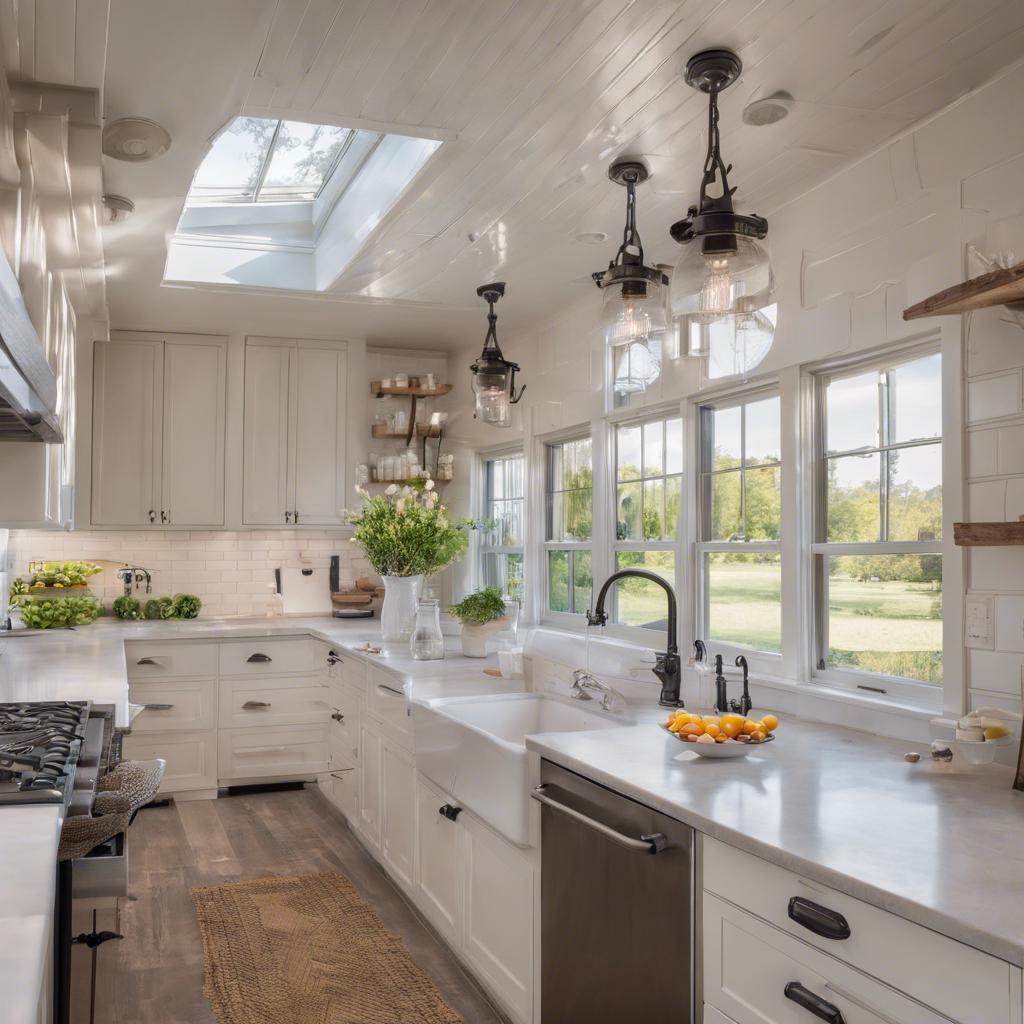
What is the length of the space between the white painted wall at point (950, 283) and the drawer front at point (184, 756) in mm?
3563

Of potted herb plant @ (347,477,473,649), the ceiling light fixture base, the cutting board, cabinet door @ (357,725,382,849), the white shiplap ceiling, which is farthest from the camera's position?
the cutting board

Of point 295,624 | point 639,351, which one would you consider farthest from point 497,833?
point 295,624

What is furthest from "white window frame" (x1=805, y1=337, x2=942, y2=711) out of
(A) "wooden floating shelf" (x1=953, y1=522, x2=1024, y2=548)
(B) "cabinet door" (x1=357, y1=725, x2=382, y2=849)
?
(B) "cabinet door" (x1=357, y1=725, x2=382, y2=849)

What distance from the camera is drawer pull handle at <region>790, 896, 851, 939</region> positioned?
145 cm

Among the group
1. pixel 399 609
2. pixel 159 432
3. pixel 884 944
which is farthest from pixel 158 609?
pixel 884 944

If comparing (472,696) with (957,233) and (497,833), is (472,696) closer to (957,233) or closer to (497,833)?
(497,833)

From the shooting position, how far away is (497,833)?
2666 mm

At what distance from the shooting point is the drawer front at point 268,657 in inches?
201

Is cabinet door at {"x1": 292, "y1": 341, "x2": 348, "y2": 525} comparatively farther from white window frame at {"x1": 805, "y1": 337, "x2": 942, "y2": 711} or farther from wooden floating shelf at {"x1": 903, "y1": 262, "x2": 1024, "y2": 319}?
wooden floating shelf at {"x1": 903, "y1": 262, "x2": 1024, "y2": 319}

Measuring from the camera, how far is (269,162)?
12.8 feet

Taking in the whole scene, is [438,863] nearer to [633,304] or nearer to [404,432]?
[633,304]

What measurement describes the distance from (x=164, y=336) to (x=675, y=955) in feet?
15.2

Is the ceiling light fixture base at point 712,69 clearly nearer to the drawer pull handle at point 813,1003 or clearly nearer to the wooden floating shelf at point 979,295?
the wooden floating shelf at point 979,295

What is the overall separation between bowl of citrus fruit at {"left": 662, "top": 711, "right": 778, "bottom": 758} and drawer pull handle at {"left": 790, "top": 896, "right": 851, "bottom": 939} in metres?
0.67
